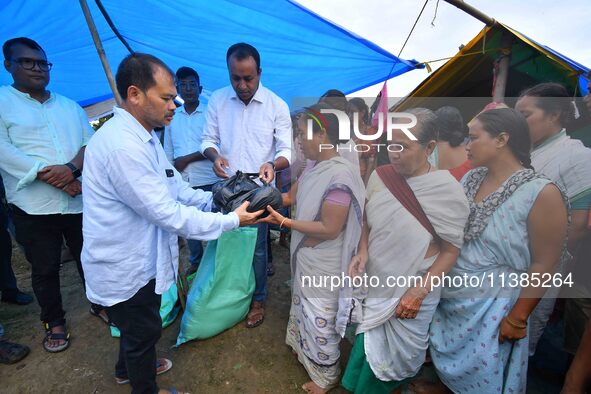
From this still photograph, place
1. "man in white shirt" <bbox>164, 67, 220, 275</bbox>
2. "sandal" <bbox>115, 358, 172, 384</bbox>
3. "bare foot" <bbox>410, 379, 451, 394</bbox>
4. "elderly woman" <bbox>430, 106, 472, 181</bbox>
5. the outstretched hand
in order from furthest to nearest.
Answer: "man in white shirt" <bbox>164, 67, 220, 275</bbox> < "sandal" <bbox>115, 358, 172, 384</bbox> < "bare foot" <bbox>410, 379, 451, 394</bbox> < the outstretched hand < "elderly woman" <bbox>430, 106, 472, 181</bbox>

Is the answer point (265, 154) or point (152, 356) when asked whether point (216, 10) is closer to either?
point (265, 154)

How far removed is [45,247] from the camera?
1.97 metres

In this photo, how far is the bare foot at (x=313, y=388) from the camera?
5.78ft

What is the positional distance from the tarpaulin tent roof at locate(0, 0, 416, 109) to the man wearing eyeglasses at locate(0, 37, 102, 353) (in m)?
0.83

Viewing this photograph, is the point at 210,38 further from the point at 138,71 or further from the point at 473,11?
the point at 473,11

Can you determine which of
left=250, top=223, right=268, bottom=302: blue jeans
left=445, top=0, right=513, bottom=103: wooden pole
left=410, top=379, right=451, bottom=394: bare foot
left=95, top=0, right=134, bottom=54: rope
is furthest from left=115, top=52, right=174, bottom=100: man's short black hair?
left=410, top=379, right=451, bottom=394: bare foot

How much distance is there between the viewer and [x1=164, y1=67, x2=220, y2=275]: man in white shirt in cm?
284

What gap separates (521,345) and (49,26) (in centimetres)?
419

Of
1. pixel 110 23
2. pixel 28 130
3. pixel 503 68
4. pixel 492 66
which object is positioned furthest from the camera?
pixel 492 66

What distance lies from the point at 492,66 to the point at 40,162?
4322mm

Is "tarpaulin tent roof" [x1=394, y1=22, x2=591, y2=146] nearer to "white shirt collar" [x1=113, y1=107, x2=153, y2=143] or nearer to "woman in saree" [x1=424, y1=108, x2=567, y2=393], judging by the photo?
"woman in saree" [x1=424, y1=108, x2=567, y2=393]

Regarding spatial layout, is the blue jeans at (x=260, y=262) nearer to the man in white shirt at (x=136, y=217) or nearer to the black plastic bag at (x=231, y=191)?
the black plastic bag at (x=231, y=191)

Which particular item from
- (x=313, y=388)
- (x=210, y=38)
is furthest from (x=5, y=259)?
(x=313, y=388)

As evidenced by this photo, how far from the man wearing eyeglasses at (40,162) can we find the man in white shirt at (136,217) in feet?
2.91
